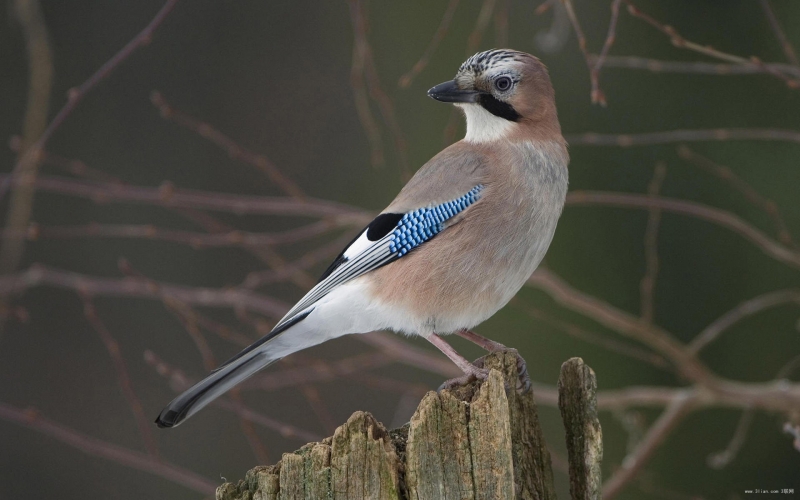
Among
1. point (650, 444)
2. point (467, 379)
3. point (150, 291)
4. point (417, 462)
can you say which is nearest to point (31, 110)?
point (150, 291)

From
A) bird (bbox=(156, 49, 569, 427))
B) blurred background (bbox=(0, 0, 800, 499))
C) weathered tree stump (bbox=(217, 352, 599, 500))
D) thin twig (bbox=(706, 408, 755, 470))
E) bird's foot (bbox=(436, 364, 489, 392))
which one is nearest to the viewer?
weathered tree stump (bbox=(217, 352, 599, 500))

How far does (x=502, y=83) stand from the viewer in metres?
3.85

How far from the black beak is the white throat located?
0.09m

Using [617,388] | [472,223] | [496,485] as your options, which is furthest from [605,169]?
[496,485]

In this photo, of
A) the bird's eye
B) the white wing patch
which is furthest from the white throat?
the white wing patch

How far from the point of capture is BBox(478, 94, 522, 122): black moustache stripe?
3.87 meters

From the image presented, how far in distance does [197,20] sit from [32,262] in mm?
2231

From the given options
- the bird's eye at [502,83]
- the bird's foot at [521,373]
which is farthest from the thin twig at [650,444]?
the bird's eye at [502,83]

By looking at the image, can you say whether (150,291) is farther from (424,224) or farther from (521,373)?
(521,373)

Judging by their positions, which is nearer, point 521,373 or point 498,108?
point 521,373

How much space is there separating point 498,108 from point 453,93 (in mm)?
231

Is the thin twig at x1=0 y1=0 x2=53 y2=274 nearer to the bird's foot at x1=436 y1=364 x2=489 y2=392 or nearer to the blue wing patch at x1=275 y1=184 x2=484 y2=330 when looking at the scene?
the blue wing patch at x1=275 y1=184 x2=484 y2=330

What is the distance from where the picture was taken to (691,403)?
14.7ft

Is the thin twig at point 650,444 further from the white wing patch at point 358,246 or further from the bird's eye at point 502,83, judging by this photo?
the bird's eye at point 502,83
